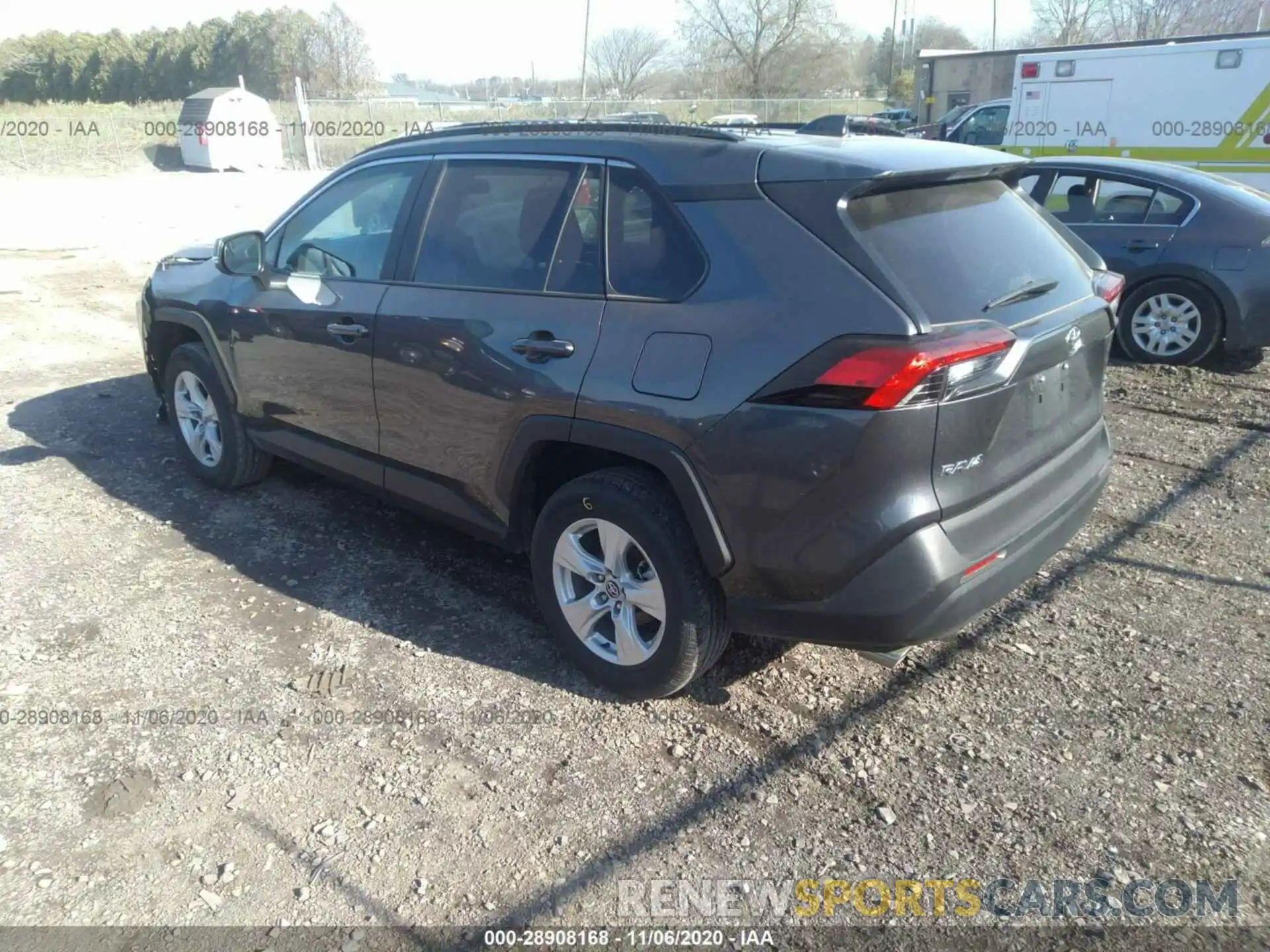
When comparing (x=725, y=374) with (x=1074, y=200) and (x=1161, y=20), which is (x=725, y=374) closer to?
(x=1074, y=200)

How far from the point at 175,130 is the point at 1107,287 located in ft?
132

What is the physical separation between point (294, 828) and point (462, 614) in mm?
1298

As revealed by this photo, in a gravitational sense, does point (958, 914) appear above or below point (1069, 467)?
below

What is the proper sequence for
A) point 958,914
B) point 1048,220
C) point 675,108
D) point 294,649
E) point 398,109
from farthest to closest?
point 675,108
point 398,109
point 294,649
point 1048,220
point 958,914

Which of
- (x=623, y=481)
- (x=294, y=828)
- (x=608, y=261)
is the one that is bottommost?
(x=294, y=828)

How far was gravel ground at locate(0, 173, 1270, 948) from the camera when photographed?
2.68 m

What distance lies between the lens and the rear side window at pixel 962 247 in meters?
2.78

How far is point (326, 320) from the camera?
13.8 ft

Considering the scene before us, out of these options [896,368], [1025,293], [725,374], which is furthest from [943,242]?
[725,374]

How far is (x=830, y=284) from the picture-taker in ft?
8.98

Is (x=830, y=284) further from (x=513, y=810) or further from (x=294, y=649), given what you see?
(x=294, y=649)

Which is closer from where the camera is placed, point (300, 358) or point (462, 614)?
point (462, 614)

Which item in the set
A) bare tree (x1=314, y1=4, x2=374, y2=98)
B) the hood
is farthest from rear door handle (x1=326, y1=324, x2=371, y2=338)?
bare tree (x1=314, y1=4, x2=374, y2=98)

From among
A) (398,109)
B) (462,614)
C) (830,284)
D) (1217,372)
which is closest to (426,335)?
(462,614)
